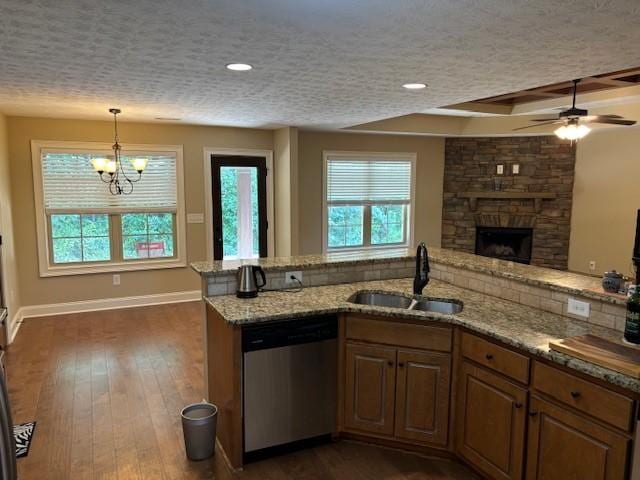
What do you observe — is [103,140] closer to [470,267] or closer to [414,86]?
[414,86]

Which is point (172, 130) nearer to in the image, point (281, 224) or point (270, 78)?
point (281, 224)

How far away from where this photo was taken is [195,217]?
6477mm

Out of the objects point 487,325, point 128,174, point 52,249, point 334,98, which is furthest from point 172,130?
point 487,325

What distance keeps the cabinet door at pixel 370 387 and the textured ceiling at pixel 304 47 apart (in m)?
1.74

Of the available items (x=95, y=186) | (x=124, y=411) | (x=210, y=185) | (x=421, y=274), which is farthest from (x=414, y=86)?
(x=95, y=186)

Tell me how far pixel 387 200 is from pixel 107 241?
4260mm

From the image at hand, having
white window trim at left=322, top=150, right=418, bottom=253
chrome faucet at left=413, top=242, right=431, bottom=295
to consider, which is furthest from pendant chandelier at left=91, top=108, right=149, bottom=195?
chrome faucet at left=413, top=242, right=431, bottom=295

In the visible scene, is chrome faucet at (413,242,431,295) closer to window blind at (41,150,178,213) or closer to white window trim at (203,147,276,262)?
white window trim at (203,147,276,262)

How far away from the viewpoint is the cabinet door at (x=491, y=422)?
7.69 ft

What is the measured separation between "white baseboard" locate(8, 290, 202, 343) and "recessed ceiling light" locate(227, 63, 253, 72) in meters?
3.79

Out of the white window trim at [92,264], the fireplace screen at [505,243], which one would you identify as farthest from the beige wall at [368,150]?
the white window trim at [92,264]

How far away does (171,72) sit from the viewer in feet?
10.2

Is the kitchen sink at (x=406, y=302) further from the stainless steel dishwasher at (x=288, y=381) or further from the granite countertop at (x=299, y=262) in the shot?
the stainless steel dishwasher at (x=288, y=381)

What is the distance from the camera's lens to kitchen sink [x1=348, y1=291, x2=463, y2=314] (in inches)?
123
